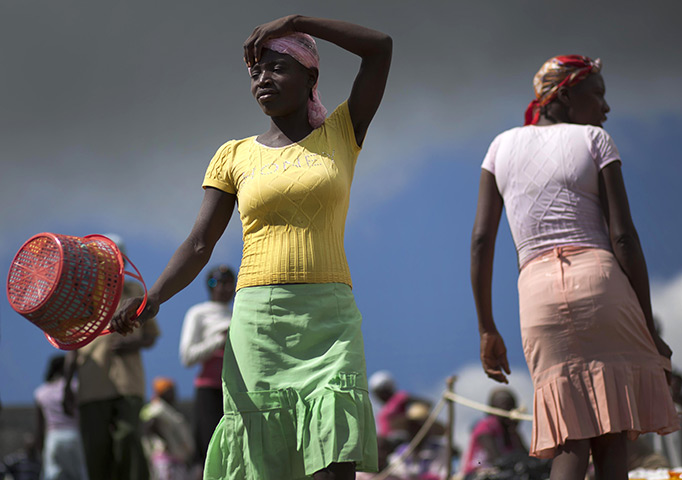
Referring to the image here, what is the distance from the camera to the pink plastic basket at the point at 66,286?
2.68 m

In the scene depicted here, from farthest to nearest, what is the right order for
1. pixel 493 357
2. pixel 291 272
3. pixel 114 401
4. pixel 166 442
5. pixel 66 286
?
pixel 166 442, pixel 114 401, pixel 493 357, pixel 291 272, pixel 66 286

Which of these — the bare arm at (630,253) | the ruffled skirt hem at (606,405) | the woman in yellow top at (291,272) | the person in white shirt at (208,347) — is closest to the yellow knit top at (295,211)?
the woman in yellow top at (291,272)

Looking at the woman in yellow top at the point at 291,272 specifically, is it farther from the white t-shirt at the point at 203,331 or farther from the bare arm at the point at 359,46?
the white t-shirt at the point at 203,331

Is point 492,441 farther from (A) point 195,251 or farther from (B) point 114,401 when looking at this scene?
(A) point 195,251

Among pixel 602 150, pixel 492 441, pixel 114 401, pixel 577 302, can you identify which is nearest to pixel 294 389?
pixel 577 302

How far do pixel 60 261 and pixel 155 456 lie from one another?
808cm

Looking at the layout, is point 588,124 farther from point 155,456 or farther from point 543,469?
point 155,456

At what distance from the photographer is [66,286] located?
2.69m

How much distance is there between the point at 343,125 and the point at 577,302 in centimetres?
105

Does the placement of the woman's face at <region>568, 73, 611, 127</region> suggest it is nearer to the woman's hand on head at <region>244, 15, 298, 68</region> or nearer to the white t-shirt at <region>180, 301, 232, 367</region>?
the woman's hand on head at <region>244, 15, 298, 68</region>

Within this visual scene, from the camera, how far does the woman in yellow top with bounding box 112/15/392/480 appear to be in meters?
2.70

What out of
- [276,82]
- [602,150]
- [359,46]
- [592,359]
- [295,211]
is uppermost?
[359,46]

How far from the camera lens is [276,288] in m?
2.85

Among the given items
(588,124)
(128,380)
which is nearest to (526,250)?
(588,124)
